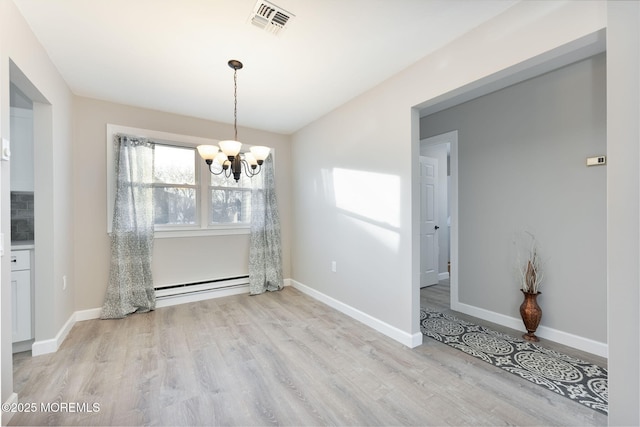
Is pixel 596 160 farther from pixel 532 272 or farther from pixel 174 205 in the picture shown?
pixel 174 205

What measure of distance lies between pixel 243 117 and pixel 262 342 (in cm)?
283

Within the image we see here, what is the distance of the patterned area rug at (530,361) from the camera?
5.85 ft

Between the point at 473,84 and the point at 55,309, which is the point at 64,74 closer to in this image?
the point at 55,309

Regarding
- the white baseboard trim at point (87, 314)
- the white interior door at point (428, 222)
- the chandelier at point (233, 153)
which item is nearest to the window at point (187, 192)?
the white baseboard trim at point (87, 314)

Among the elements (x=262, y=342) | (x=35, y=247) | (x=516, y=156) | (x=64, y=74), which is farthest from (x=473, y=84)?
(x=35, y=247)

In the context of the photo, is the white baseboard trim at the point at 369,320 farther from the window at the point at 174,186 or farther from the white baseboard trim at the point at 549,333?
the window at the point at 174,186

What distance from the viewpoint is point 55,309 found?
7.89ft

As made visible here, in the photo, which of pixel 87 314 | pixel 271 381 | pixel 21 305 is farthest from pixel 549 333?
pixel 87 314

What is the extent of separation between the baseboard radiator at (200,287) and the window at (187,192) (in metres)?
0.69

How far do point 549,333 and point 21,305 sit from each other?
475 cm

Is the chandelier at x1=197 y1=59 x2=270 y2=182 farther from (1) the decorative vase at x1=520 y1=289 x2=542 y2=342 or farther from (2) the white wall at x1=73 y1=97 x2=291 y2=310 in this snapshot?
(1) the decorative vase at x1=520 y1=289 x2=542 y2=342

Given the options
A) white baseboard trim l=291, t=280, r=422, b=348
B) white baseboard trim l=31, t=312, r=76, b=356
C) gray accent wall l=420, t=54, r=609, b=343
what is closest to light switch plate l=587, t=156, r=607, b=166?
gray accent wall l=420, t=54, r=609, b=343

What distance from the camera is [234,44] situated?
213 centimetres

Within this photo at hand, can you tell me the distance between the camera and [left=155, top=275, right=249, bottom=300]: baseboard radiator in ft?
11.5
